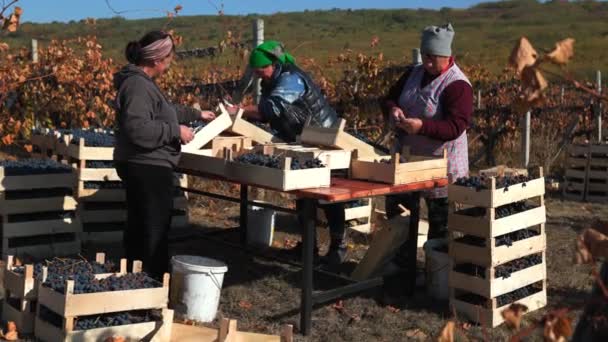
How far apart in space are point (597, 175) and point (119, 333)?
7738mm

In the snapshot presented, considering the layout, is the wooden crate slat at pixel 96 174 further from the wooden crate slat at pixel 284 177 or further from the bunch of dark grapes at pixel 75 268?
the wooden crate slat at pixel 284 177

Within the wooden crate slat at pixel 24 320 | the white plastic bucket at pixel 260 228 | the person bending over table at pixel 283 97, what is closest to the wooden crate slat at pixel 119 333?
the wooden crate slat at pixel 24 320

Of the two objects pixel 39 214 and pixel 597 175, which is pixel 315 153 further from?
pixel 597 175

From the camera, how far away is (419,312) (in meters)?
5.36

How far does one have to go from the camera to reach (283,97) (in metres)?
5.71

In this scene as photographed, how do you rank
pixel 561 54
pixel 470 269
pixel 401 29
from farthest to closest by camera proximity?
pixel 401 29, pixel 470 269, pixel 561 54

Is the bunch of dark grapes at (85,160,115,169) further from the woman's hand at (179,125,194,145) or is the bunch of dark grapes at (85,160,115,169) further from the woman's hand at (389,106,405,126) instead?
the woman's hand at (389,106,405,126)

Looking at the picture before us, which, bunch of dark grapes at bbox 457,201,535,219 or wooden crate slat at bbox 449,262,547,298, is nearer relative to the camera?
wooden crate slat at bbox 449,262,547,298

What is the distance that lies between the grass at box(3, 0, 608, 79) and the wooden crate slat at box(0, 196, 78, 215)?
33347mm

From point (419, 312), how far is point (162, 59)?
2262mm

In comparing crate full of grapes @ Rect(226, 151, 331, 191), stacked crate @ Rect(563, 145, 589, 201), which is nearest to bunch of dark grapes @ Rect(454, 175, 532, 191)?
crate full of grapes @ Rect(226, 151, 331, 191)

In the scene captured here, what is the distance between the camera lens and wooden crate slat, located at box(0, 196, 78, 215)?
619cm

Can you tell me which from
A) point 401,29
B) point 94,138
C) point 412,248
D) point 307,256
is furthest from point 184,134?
point 401,29

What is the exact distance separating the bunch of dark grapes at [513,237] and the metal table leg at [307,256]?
3.98 feet
